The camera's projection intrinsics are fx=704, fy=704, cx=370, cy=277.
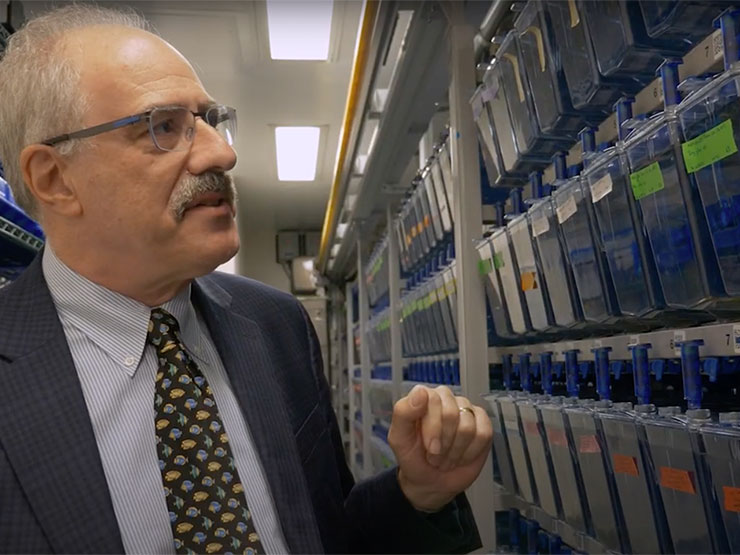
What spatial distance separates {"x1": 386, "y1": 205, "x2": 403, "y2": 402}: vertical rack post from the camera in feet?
14.5

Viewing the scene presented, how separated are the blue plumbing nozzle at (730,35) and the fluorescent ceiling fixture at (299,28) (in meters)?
2.57

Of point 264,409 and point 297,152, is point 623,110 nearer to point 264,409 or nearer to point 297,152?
point 264,409

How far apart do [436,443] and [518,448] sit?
1.05 metres

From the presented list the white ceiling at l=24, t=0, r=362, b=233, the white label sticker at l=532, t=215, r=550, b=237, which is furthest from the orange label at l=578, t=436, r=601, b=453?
the white ceiling at l=24, t=0, r=362, b=233

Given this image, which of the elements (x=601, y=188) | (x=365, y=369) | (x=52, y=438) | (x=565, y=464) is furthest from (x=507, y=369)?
(x=365, y=369)

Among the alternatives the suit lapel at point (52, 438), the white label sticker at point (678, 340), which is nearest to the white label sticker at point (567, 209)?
the white label sticker at point (678, 340)

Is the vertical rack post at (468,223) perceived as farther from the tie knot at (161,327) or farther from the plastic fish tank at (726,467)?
the tie knot at (161,327)

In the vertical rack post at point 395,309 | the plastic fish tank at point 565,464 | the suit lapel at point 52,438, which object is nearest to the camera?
the suit lapel at point 52,438

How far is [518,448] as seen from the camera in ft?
6.82

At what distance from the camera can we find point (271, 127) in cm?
557

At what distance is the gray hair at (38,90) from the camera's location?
4.15 feet

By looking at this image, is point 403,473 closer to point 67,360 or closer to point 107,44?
point 67,360

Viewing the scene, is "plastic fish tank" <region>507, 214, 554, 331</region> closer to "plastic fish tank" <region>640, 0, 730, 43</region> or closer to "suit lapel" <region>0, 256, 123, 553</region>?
"plastic fish tank" <region>640, 0, 730, 43</region>

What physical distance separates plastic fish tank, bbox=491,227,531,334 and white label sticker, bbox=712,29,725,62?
91 centimetres
